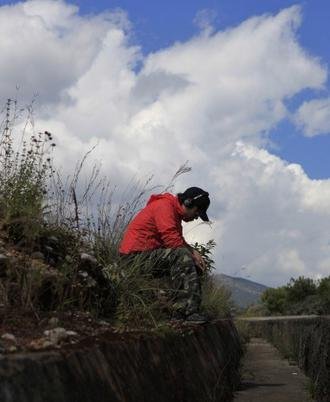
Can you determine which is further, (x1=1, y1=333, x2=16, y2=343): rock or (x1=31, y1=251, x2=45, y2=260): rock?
(x1=31, y1=251, x2=45, y2=260): rock

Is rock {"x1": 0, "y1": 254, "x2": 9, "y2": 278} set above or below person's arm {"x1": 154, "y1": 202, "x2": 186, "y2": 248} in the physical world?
below

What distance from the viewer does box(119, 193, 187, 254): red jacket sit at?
7.60 m

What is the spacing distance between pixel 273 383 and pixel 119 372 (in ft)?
20.7

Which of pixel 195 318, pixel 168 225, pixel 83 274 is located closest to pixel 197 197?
pixel 168 225

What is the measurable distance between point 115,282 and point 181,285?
3.36 ft

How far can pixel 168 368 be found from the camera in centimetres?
524

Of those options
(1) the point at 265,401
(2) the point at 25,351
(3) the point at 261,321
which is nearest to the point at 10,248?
(2) the point at 25,351

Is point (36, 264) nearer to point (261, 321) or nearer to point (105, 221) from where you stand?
point (105, 221)

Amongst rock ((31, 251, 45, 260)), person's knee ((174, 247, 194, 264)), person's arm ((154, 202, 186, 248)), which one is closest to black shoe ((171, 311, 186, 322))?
person's knee ((174, 247, 194, 264))

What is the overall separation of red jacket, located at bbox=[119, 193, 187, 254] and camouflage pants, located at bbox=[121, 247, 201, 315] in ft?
0.36

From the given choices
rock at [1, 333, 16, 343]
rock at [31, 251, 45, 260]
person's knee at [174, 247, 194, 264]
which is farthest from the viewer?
person's knee at [174, 247, 194, 264]

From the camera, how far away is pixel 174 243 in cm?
757

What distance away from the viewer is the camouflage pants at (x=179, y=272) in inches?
290

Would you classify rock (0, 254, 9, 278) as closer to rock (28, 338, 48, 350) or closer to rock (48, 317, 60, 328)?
rock (48, 317, 60, 328)
